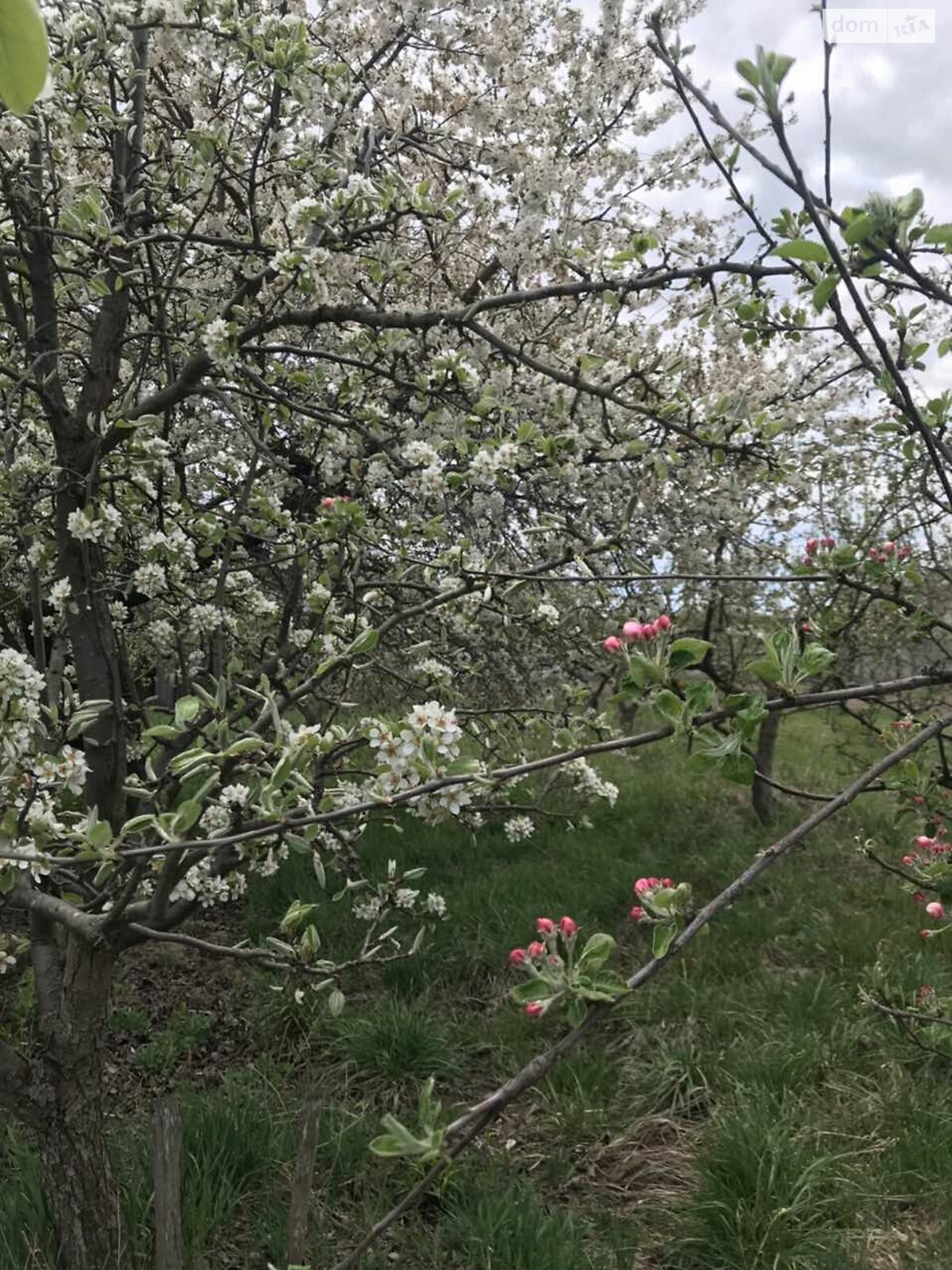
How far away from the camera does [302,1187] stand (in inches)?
69.2

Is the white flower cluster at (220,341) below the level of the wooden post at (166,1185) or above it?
above

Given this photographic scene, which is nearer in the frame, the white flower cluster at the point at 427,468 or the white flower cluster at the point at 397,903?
the white flower cluster at the point at 427,468

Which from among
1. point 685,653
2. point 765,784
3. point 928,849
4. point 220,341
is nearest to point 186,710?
point 685,653

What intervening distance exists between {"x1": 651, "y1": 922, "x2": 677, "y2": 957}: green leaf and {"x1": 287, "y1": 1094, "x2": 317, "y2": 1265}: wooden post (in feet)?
3.27

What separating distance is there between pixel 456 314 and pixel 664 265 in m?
0.61

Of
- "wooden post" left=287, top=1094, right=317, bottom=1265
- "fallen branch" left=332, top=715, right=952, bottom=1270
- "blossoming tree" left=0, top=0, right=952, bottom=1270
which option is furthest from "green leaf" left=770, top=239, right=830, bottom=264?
"wooden post" left=287, top=1094, right=317, bottom=1265

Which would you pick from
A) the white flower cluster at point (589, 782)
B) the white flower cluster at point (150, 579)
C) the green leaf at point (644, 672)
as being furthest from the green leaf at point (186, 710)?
the white flower cluster at point (589, 782)

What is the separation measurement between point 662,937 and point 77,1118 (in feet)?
6.68

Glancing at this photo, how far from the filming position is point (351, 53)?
407 cm

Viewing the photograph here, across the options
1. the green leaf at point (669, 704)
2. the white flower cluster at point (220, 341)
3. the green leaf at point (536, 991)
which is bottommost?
the green leaf at point (536, 991)

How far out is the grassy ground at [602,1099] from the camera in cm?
256

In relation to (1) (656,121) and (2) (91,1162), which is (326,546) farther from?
(1) (656,121)

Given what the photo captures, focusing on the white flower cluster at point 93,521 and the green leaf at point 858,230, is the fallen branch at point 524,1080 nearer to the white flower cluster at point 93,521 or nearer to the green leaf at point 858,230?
the green leaf at point 858,230

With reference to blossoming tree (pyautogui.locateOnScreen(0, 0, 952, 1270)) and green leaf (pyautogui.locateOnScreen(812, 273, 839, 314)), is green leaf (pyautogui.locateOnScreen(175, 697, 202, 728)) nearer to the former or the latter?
blossoming tree (pyautogui.locateOnScreen(0, 0, 952, 1270))
